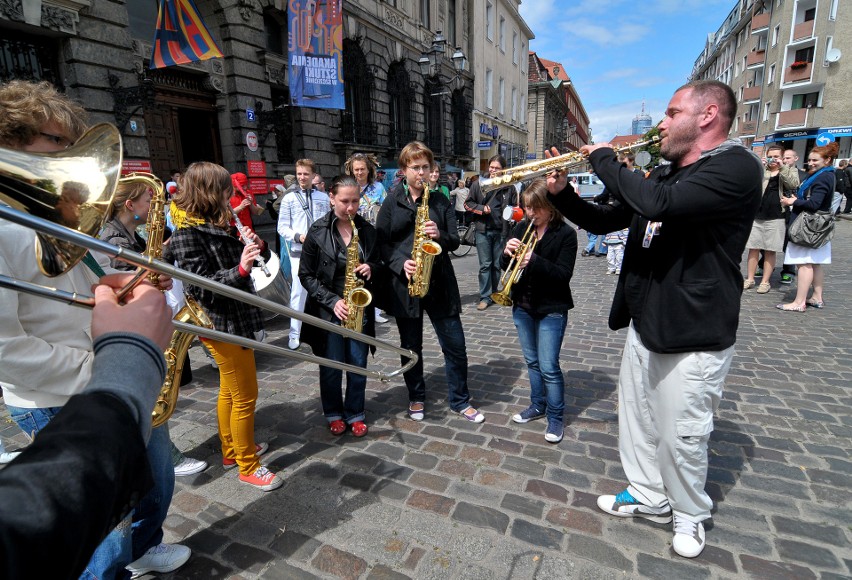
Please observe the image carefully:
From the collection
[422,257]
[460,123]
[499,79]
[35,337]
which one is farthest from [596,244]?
[499,79]

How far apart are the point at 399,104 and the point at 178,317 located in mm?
19527

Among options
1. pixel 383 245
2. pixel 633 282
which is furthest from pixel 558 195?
pixel 383 245

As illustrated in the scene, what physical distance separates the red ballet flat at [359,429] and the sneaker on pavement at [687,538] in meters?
2.29

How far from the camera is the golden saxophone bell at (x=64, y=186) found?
111cm

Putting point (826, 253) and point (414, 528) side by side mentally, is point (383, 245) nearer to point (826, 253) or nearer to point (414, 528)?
point (414, 528)

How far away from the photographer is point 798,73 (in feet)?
108

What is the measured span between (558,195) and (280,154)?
12.6 m

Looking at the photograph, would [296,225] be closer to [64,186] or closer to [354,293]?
[354,293]

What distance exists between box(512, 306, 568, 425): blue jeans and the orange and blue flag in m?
8.00

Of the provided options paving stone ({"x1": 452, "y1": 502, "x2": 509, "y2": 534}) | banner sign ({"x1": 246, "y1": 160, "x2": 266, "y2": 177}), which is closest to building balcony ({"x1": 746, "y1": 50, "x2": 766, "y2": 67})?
banner sign ({"x1": 246, "y1": 160, "x2": 266, "y2": 177})

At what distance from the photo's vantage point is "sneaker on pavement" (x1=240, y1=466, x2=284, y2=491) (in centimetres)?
298

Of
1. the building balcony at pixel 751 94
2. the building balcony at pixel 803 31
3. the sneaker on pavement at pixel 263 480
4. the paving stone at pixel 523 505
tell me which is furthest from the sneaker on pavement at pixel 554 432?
the building balcony at pixel 751 94

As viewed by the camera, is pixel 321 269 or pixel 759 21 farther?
pixel 759 21

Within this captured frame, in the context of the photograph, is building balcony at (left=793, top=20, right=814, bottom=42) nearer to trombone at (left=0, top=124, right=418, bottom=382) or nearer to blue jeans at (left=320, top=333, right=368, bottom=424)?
blue jeans at (left=320, top=333, right=368, bottom=424)
